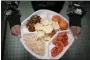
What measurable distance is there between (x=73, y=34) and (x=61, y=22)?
0.07 meters

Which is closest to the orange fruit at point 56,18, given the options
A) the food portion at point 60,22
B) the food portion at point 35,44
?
the food portion at point 60,22

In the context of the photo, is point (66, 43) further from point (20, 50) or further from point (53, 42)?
point (20, 50)

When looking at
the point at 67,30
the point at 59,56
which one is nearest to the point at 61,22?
the point at 67,30

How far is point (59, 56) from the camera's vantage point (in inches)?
29.9

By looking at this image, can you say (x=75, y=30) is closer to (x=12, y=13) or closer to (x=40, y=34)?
(x=40, y=34)

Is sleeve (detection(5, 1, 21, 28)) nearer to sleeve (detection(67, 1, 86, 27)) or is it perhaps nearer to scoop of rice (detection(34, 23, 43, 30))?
scoop of rice (detection(34, 23, 43, 30))

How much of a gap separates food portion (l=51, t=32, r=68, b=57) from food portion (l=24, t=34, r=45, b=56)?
0.04 metres

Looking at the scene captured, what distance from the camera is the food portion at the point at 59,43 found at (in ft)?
2.50

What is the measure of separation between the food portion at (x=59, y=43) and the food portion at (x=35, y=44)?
40 mm

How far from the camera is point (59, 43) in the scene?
0.77m

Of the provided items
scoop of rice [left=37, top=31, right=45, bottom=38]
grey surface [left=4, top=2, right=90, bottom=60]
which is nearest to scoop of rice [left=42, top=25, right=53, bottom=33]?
scoop of rice [left=37, top=31, right=45, bottom=38]

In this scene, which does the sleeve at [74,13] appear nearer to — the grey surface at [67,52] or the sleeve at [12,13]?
the grey surface at [67,52]

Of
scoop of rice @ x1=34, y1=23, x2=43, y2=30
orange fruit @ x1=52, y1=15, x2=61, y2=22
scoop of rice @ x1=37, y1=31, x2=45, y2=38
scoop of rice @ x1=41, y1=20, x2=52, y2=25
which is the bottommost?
scoop of rice @ x1=37, y1=31, x2=45, y2=38

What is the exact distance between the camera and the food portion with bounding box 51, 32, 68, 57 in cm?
76
